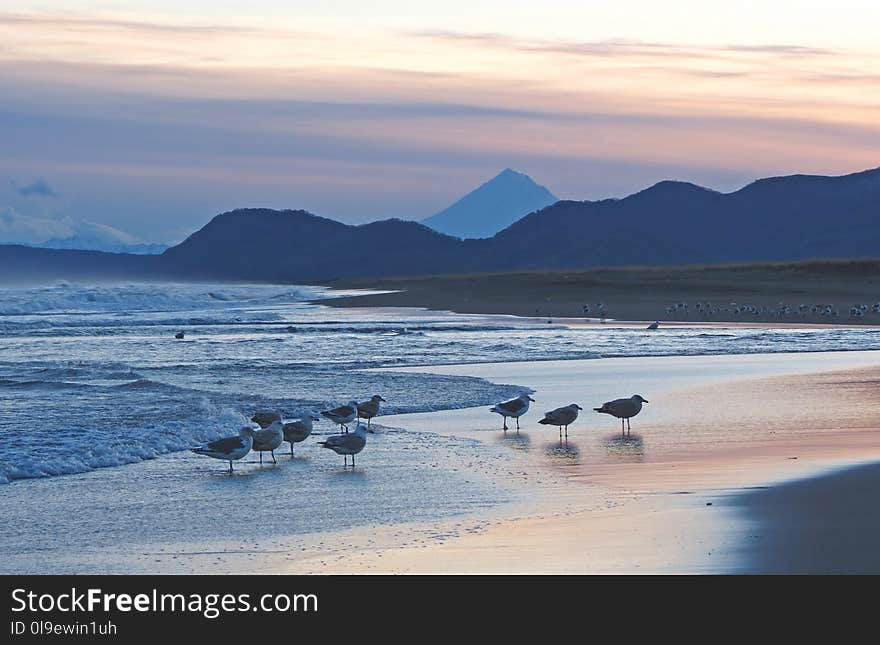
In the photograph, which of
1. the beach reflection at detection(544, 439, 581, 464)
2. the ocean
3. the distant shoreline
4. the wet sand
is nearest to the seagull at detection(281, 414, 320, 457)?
the ocean

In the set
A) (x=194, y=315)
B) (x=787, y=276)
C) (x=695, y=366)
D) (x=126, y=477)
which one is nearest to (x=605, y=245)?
(x=787, y=276)

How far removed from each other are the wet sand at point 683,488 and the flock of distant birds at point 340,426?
24 centimetres

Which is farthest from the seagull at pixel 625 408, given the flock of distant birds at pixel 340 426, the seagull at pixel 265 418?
the seagull at pixel 265 418

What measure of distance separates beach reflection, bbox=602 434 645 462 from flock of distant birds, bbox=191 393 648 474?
0.58 metres

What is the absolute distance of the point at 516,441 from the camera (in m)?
13.8

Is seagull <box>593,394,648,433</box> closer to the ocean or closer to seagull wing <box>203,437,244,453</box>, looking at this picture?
the ocean

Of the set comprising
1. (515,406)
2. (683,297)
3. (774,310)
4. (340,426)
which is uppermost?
(515,406)

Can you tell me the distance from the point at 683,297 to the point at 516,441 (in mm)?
44158

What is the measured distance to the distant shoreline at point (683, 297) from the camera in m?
42.0

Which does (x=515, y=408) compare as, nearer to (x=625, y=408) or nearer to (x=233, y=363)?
(x=625, y=408)

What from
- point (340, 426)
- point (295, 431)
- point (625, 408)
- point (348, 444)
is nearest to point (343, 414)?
point (340, 426)

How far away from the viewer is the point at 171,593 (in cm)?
695

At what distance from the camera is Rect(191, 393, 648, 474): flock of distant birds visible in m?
12.0

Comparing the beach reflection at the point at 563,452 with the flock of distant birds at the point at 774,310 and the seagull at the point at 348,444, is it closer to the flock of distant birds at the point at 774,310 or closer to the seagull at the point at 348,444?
the seagull at the point at 348,444
